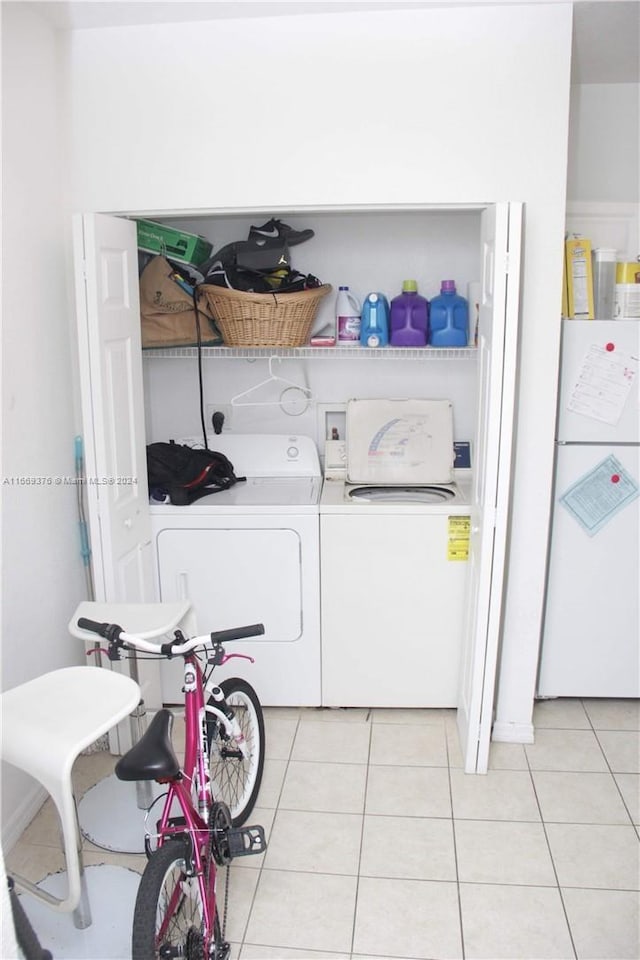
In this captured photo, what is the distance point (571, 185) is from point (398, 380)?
106 cm

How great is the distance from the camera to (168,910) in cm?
177

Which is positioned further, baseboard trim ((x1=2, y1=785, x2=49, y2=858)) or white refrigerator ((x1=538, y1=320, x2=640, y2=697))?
white refrigerator ((x1=538, y1=320, x2=640, y2=697))

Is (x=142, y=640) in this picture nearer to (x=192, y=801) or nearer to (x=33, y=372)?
(x=192, y=801)

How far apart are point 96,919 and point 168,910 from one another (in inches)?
18.5

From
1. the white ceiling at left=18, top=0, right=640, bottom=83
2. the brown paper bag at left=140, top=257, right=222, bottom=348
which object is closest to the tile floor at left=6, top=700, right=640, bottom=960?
the brown paper bag at left=140, top=257, right=222, bottom=348

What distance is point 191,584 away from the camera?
3031 millimetres

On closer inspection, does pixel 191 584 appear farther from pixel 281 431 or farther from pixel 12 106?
pixel 12 106

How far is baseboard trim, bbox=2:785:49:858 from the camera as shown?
2364 mm

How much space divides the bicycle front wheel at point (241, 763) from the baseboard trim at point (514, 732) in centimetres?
91

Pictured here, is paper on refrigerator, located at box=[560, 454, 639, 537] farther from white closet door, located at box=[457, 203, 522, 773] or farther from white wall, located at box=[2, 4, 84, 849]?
white wall, located at box=[2, 4, 84, 849]

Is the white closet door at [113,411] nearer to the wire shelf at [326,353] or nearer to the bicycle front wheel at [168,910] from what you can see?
the wire shelf at [326,353]

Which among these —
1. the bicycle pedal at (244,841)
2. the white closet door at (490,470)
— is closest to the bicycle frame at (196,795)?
the bicycle pedal at (244,841)

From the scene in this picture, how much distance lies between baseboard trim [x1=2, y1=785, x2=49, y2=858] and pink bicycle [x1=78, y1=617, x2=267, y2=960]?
0.47 metres

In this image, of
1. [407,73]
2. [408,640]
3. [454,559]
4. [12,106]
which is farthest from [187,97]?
[408,640]
